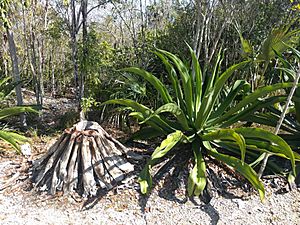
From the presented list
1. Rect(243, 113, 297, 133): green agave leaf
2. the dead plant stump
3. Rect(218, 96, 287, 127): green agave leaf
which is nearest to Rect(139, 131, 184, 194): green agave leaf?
the dead plant stump

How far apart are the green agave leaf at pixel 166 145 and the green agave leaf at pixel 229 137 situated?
0.95 feet

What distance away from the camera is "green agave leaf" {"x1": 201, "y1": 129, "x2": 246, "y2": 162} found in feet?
8.05

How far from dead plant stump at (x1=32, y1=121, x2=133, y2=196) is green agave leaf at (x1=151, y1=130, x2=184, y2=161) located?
1.43ft

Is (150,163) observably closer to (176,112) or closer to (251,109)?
(176,112)

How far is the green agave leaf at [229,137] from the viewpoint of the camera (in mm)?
2455

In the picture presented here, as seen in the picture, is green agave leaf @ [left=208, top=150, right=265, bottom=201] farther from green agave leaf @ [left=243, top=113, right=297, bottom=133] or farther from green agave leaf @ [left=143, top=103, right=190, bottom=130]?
green agave leaf @ [left=243, top=113, right=297, bottom=133]

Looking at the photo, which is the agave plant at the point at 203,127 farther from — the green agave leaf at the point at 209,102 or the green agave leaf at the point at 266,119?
the green agave leaf at the point at 266,119

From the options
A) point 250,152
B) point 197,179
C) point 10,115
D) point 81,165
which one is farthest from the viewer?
point 10,115

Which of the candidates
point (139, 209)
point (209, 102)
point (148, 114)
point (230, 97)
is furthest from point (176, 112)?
point (139, 209)

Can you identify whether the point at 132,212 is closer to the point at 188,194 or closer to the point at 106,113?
the point at 188,194

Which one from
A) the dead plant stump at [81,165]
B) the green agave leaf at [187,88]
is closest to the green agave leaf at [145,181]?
the dead plant stump at [81,165]

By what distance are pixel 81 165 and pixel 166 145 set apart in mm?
856

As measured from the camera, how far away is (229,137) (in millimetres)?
2764

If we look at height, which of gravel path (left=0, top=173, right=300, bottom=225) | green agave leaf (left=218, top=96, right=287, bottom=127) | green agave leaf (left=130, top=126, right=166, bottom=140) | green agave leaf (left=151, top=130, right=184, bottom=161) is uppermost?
green agave leaf (left=218, top=96, right=287, bottom=127)
